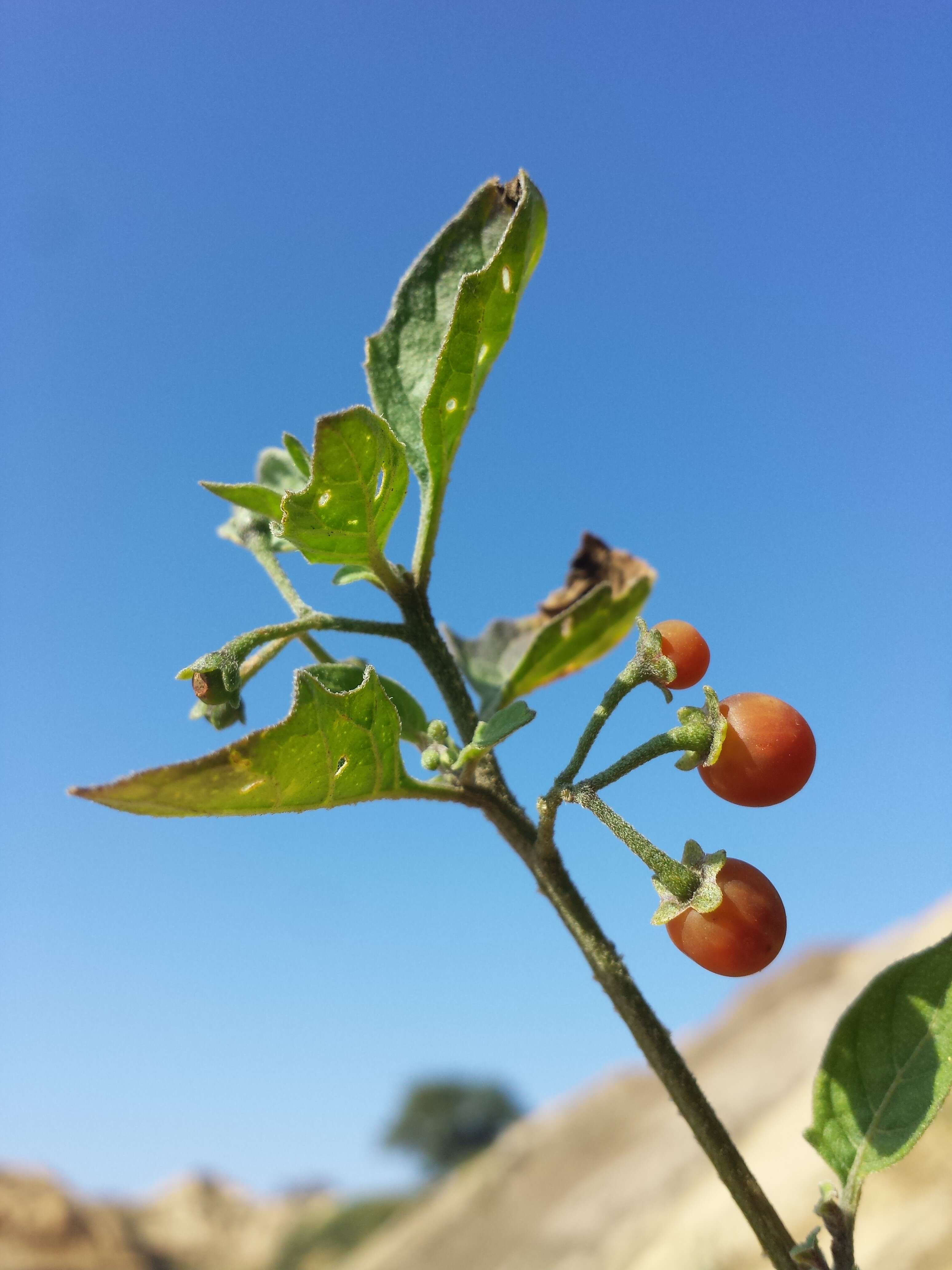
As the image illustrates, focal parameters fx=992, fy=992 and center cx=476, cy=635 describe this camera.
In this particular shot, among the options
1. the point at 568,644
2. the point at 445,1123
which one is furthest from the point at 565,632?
the point at 445,1123

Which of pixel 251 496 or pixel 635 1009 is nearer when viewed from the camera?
pixel 635 1009

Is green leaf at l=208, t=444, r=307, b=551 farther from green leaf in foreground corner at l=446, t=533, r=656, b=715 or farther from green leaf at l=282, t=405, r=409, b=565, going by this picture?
green leaf in foreground corner at l=446, t=533, r=656, b=715

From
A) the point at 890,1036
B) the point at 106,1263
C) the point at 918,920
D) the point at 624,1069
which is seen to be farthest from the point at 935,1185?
the point at 106,1263

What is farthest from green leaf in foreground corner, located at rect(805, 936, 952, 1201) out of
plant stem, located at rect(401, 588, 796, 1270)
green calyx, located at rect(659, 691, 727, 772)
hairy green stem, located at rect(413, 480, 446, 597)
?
hairy green stem, located at rect(413, 480, 446, 597)

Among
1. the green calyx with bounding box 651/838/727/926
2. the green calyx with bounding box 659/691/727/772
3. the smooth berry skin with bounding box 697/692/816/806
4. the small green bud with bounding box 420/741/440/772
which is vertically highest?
the small green bud with bounding box 420/741/440/772

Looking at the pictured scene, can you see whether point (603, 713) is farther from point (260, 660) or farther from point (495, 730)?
point (260, 660)

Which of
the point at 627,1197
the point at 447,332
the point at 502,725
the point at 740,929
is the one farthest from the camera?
the point at 627,1197

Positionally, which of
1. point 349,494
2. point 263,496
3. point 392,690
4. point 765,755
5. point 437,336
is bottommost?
point 765,755
